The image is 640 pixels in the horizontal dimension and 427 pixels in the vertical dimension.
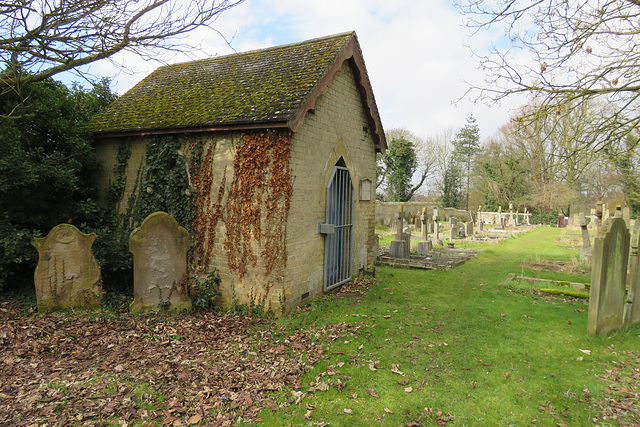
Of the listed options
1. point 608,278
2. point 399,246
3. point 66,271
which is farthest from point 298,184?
point 399,246

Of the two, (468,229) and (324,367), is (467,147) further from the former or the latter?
(324,367)

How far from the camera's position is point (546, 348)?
595 cm

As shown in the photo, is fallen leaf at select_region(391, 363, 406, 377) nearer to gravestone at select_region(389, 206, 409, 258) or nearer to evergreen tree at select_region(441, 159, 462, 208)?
gravestone at select_region(389, 206, 409, 258)

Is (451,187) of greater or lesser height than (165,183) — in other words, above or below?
above

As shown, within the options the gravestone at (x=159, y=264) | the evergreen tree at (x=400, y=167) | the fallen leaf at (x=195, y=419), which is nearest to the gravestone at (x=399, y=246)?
the gravestone at (x=159, y=264)

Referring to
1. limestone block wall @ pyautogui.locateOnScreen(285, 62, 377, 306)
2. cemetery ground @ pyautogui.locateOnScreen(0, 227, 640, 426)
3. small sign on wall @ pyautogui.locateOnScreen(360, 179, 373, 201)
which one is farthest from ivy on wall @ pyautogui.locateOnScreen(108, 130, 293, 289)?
small sign on wall @ pyautogui.locateOnScreen(360, 179, 373, 201)

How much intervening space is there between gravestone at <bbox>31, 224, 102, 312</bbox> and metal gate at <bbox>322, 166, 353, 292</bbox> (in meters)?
4.75

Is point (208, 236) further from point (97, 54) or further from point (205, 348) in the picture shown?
point (97, 54)

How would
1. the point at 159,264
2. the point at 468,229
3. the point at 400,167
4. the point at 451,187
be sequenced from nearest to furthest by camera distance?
the point at 159,264
the point at 468,229
the point at 400,167
the point at 451,187

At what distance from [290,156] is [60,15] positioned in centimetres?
428

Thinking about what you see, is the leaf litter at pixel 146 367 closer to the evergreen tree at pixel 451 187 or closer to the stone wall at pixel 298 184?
the stone wall at pixel 298 184

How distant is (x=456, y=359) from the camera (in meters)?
5.44

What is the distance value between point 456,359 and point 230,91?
7.26m

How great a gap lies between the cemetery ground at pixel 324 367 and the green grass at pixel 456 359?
0.02 m
